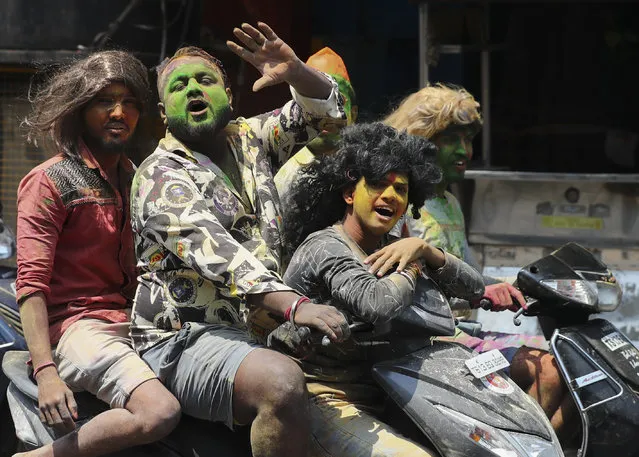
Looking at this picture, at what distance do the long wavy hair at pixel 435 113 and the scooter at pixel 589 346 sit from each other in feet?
2.91

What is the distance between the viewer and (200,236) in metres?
3.44

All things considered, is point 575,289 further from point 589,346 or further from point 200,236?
point 200,236

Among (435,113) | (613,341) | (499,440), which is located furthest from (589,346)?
(435,113)

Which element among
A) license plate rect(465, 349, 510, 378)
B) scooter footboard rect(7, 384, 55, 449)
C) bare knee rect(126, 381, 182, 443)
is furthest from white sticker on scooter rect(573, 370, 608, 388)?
scooter footboard rect(7, 384, 55, 449)

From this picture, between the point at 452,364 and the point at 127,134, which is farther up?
the point at 127,134

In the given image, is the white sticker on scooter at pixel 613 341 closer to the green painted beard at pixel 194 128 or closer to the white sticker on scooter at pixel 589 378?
the white sticker on scooter at pixel 589 378

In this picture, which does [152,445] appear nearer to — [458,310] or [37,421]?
[37,421]

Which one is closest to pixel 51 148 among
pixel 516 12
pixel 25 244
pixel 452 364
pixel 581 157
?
pixel 25 244

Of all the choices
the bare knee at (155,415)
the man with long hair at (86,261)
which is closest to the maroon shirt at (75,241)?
the man with long hair at (86,261)

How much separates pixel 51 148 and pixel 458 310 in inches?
70.7

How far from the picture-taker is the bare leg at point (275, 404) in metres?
3.28

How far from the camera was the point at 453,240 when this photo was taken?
193 inches

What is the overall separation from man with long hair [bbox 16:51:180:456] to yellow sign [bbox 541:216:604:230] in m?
3.61

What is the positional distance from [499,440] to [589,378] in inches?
23.4
